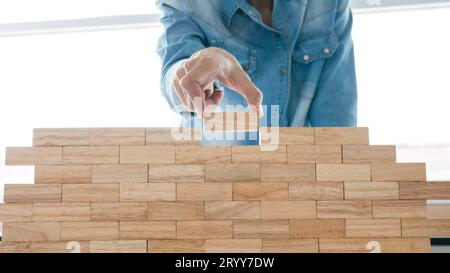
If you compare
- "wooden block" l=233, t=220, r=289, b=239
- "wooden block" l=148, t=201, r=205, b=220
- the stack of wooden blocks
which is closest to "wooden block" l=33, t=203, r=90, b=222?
the stack of wooden blocks

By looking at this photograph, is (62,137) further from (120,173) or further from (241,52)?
(241,52)

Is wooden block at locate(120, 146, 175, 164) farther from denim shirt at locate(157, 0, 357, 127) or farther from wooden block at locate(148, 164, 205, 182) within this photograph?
denim shirt at locate(157, 0, 357, 127)

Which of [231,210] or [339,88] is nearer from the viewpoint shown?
[231,210]

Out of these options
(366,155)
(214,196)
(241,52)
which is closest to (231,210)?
(214,196)

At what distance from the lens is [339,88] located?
3.77 feet

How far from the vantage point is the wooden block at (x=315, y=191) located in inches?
28.8

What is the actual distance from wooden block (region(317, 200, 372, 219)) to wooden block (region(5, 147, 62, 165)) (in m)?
0.44

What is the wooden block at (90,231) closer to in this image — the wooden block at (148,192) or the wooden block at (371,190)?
the wooden block at (148,192)

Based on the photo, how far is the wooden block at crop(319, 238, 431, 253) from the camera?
711 mm

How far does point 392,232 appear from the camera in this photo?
2.37 ft

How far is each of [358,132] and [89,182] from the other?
1.48 feet

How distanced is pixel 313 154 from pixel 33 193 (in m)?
0.46
